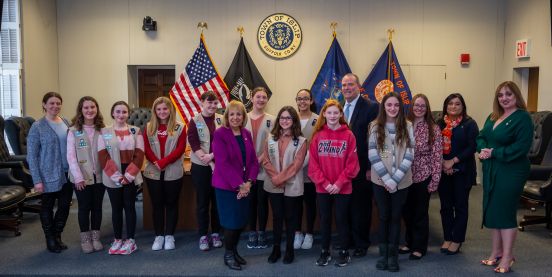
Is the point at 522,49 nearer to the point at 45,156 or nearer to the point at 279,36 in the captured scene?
the point at 279,36

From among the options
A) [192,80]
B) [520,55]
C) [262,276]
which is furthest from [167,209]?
[520,55]

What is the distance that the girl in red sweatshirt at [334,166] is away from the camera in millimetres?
3643

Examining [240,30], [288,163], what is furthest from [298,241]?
[240,30]

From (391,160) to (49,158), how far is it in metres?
2.81

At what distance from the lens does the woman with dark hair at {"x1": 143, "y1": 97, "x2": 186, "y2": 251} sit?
4.06m

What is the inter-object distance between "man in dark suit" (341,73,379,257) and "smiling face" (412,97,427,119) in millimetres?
314

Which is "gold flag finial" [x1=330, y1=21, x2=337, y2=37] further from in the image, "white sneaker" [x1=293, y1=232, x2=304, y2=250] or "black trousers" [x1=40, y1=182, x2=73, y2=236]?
"black trousers" [x1=40, y1=182, x2=73, y2=236]

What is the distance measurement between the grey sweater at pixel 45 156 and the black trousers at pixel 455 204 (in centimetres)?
327

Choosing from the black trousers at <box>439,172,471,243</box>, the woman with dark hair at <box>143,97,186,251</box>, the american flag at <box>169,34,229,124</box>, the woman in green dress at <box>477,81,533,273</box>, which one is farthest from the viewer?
the american flag at <box>169,34,229,124</box>

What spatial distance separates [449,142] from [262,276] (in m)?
1.89

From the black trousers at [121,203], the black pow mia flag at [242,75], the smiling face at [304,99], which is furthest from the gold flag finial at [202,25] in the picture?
the black trousers at [121,203]

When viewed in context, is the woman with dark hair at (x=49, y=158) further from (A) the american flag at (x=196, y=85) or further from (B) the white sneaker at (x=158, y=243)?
(A) the american flag at (x=196, y=85)

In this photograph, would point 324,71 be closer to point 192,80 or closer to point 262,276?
point 192,80

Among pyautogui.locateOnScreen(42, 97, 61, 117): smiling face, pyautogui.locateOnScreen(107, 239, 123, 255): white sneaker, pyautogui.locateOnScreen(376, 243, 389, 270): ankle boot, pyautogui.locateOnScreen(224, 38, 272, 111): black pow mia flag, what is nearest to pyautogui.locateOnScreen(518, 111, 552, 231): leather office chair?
pyautogui.locateOnScreen(376, 243, 389, 270): ankle boot
